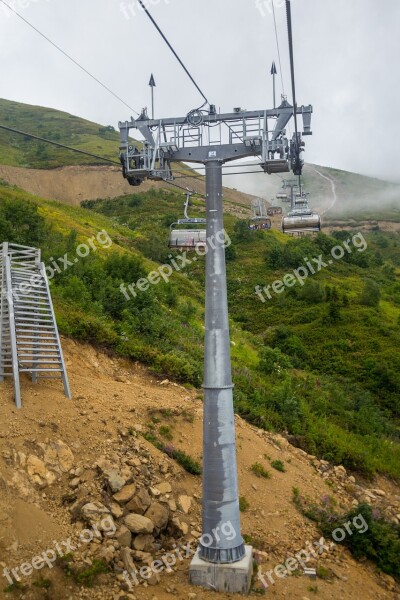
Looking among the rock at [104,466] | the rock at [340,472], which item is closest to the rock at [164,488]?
the rock at [104,466]

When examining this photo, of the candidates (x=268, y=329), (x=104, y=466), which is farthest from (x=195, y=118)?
(x=268, y=329)

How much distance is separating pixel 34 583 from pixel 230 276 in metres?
41.6

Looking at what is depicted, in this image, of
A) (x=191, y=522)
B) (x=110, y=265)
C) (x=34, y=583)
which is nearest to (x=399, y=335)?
(x=110, y=265)

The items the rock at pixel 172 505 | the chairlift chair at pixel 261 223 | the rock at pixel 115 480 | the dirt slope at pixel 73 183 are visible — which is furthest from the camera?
the dirt slope at pixel 73 183

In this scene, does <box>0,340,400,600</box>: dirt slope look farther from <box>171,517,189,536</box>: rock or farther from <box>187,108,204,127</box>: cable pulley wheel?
<box>187,108,204,127</box>: cable pulley wheel

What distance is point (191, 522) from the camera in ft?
32.9

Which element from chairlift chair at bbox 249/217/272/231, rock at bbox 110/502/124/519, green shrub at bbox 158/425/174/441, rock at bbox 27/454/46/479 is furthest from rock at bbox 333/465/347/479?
chairlift chair at bbox 249/217/272/231

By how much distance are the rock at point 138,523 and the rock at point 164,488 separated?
1.11 metres

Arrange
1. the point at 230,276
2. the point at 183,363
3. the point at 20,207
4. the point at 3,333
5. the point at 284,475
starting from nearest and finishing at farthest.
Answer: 1. the point at 3,333
2. the point at 284,475
3. the point at 183,363
4. the point at 20,207
5. the point at 230,276

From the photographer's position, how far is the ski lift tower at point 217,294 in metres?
8.02

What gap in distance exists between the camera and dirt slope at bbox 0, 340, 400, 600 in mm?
8172

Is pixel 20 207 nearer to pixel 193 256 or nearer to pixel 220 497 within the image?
pixel 220 497

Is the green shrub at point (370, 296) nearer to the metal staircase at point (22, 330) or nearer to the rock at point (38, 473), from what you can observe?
→ the metal staircase at point (22, 330)

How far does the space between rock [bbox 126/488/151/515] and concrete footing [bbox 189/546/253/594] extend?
62.8 inches
